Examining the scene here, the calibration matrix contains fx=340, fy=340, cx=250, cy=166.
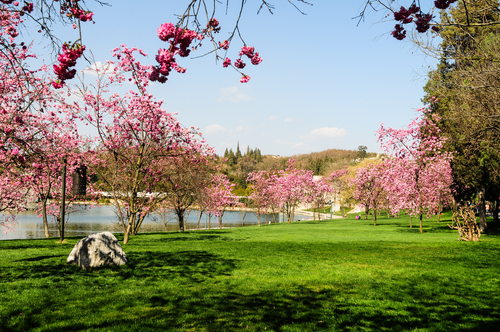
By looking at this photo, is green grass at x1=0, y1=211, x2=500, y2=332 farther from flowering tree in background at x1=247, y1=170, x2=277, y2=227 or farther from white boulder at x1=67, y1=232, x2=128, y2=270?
flowering tree in background at x1=247, y1=170, x2=277, y2=227

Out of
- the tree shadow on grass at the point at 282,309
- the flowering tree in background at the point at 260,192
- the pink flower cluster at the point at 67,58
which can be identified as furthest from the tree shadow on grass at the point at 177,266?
the flowering tree in background at the point at 260,192

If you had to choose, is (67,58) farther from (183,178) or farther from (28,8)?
(183,178)

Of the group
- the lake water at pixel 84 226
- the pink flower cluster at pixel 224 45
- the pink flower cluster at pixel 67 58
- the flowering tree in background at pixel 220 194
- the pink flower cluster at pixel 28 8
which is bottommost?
the lake water at pixel 84 226

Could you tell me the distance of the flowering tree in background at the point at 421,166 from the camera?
25.3 m

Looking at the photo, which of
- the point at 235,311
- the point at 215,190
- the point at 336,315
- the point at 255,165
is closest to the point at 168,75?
the point at 235,311

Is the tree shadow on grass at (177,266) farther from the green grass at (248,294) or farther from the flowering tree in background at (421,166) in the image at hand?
the flowering tree in background at (421,166)

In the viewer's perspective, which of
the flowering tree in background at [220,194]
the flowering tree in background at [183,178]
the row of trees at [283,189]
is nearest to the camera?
the flowering tree in background at [183,178]

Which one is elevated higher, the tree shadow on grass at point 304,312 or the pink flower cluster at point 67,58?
the pink flower cluster at point 67,58

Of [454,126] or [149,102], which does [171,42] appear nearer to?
[149,102]

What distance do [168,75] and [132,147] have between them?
15.9m

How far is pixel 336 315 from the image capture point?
6.74 m

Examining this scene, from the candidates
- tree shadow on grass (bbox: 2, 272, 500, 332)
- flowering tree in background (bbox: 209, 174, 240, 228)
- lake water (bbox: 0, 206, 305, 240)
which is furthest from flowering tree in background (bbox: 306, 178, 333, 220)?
tree shadow on grass (bbox: 2, 272, 500, 332)

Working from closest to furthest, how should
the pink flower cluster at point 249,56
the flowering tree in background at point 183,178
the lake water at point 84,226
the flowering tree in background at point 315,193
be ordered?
the pink flower cluster at point 249,56 → the flowering tree in background at point 183,178 → the lake water at point 84,226 → the flowering tree in background at point 315,193

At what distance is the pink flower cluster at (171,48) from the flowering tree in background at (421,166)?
24398mm
